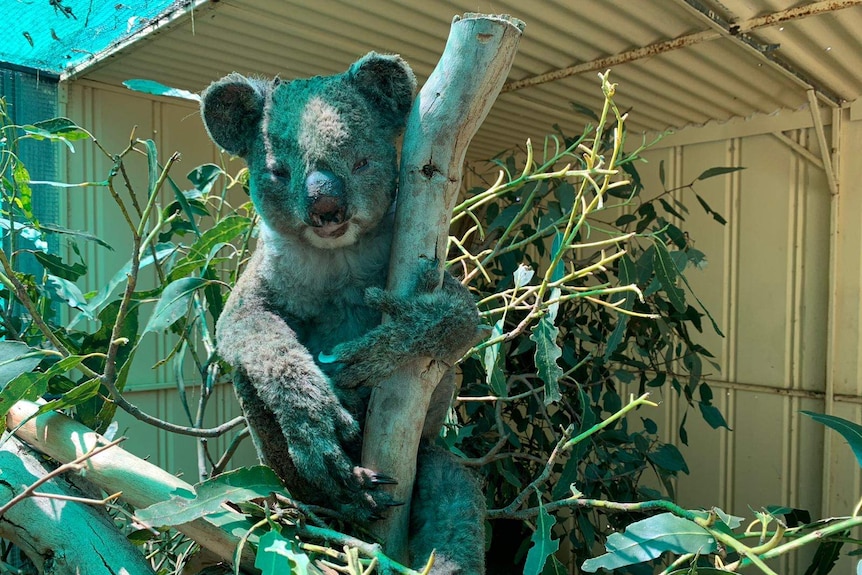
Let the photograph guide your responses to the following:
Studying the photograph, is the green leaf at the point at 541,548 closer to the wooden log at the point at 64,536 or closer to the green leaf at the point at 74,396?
the wooden log at the point at 64,536

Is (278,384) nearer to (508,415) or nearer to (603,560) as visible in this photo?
(603,560)

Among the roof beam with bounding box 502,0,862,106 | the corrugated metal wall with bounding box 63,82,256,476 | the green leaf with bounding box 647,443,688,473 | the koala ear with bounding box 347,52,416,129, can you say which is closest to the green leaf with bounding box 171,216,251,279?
the koala ear with bounding box 347,52,416,129

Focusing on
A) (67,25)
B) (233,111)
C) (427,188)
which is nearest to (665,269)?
(427,188)

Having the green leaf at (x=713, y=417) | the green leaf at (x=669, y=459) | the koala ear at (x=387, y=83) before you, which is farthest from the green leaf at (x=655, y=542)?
the green leaf at (x=713, y=417)

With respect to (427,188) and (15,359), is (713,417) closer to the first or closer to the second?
(427,188)

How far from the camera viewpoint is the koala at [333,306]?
1.17 meters

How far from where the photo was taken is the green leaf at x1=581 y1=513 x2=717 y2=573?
3.20 feet

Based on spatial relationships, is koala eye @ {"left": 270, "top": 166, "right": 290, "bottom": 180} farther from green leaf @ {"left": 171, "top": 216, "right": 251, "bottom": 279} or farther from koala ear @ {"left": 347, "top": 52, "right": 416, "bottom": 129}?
green leaf @ {"left": 171, "top": 216, "right": 251, "bottom": 279}

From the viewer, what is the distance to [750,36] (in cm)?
258

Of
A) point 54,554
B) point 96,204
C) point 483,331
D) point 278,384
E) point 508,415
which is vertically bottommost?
point 508,415

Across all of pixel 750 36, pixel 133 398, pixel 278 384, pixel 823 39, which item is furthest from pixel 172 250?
pixel 823 39

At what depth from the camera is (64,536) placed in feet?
3.89

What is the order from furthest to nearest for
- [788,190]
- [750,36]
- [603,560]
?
1. [788,190]
2. [750,36]
3. [603,560]

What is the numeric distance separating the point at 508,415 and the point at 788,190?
1.99m
